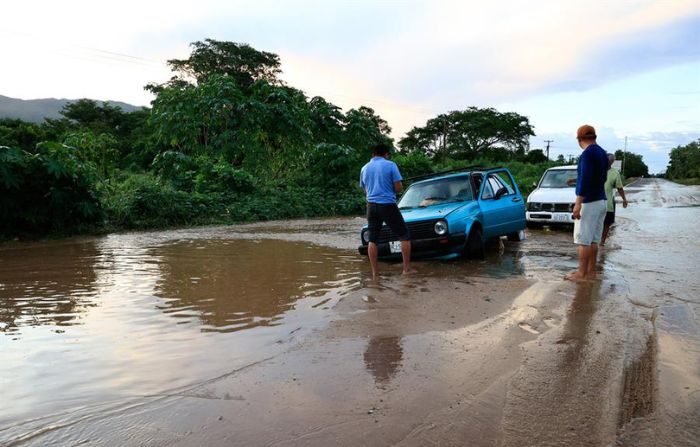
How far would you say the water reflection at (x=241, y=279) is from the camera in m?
5.00

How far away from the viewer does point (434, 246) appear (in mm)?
7445

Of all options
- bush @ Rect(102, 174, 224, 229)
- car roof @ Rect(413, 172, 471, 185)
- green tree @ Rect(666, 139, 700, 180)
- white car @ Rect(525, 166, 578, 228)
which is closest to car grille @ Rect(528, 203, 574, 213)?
white car @ Rect(525, 166, 578, 228)

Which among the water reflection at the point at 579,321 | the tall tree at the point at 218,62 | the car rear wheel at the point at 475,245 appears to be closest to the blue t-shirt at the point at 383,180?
the car rear wheel at the point at 475,245

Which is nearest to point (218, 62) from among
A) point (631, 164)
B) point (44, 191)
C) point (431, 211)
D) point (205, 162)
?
point (205, 162)

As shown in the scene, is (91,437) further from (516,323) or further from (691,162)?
(691,162)

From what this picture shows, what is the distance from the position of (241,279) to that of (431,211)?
3114 mm

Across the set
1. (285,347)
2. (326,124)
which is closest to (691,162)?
(326,124)

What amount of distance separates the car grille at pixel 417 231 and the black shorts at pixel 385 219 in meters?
0.58

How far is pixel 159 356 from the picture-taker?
3762mm

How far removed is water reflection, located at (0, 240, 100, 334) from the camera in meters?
4.85

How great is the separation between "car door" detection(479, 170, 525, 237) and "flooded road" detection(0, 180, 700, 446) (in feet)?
4.59

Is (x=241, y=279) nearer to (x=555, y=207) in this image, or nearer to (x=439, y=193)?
(x=439, y=193)

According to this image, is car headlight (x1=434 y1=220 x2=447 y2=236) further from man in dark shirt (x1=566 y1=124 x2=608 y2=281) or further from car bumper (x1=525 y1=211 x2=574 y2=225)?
car bumper (x1=525 y1=211 x2=574 y2=225)

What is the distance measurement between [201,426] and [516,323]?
2.89 meters
